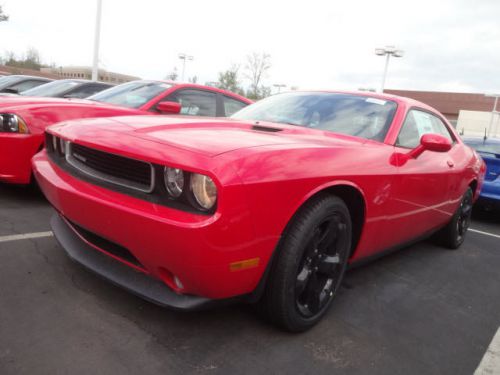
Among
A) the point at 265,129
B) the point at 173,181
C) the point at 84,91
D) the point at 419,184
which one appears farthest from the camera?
the point at 84,91

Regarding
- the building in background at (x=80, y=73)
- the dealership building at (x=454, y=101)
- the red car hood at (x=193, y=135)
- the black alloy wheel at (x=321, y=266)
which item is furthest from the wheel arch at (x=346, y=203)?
the dealership building at (x=454, y=101)

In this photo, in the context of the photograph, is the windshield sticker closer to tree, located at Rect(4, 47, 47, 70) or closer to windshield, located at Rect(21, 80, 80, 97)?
windshield, located at Rect(21, 80, 80, 97)

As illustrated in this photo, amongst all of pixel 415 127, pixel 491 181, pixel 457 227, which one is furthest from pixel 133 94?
pixel 491 181

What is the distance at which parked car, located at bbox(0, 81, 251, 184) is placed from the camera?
3.51 m

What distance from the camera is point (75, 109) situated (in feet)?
12.7

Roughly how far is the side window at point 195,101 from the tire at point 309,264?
304 centimetres

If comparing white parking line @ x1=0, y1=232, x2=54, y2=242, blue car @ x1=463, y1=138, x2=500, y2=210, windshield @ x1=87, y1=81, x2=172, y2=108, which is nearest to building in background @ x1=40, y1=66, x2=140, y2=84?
windshield @ x1=87, y1=81, x2=172, y2=108

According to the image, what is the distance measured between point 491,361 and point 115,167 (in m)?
2.15

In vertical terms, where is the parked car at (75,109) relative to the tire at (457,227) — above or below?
above

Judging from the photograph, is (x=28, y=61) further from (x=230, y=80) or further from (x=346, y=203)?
(x=346, y=203)

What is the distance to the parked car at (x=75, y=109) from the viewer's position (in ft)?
11.5

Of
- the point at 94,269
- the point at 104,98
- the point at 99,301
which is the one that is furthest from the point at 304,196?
the point at 104,98

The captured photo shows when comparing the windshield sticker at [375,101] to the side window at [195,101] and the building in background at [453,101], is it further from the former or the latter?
the building in background at [453,101]

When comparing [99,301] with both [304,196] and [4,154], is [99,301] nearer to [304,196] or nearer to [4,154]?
[304,196]
